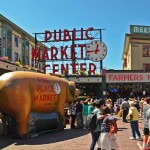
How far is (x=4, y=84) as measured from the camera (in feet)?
47.1

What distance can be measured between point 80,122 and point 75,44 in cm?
2227

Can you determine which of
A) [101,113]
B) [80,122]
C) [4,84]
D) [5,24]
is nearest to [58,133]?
[80,122]

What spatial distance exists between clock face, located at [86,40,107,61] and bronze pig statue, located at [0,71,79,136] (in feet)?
71.6

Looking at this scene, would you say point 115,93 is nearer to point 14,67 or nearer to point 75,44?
point 75,44

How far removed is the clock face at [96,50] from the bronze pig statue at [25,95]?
21.8 metres

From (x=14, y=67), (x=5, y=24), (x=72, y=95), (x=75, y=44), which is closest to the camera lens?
(x=72, y=95)

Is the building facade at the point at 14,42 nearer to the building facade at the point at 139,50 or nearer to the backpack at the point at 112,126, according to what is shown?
the building facade at the point at 139,50

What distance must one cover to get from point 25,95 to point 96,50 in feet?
81.6

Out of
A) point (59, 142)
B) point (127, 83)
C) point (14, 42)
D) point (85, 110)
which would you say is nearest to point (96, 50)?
point (127, 83)

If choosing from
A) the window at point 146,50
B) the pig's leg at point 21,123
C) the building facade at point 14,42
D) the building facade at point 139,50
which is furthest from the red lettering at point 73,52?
the pig's leg at point 21,123

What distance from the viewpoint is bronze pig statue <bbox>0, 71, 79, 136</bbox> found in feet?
47.2

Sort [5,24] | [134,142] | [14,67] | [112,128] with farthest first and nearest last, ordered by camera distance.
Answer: [5,24] < [14,67] < [134,142] < [112,128]

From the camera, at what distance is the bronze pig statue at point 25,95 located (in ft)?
47.2

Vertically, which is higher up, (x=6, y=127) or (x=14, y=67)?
(x=14, y=67)
